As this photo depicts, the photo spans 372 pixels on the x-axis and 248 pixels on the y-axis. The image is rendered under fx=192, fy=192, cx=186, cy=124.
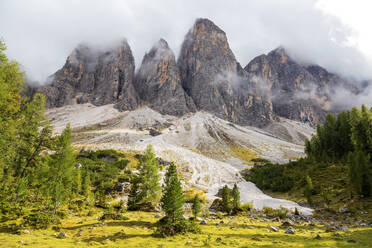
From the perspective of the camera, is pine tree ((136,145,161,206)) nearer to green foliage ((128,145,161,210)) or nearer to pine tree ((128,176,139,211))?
green foliage ((128,145,161,210))

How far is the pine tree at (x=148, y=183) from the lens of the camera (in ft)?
105

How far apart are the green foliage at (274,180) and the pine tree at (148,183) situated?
3971 cm

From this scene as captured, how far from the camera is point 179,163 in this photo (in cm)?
10319

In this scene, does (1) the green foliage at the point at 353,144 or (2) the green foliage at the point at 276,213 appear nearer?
(2) the green foliage at the point at 276,213

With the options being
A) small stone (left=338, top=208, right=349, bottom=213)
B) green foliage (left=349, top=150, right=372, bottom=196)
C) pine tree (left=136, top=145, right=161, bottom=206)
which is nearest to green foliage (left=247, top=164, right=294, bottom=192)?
green foliage (left=349, top=150, right=372, bottom=196)

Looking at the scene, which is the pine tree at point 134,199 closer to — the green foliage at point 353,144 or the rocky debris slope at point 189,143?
the green foliage at point 353,144

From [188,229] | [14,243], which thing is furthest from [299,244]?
[14,243]

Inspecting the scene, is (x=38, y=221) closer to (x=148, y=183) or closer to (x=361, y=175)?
(x=148, y=183)

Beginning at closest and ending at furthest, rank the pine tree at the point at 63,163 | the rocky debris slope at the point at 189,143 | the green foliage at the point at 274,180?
the pine tree at the point at 63,163 → the green foliage at the point at 274,180 → the rocky debris slope at the point at 189,143

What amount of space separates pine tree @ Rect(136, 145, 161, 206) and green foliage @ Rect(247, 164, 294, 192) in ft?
130

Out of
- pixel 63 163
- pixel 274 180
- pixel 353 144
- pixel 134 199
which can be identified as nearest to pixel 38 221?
pixel 63 163

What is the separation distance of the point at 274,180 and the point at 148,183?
150 feet

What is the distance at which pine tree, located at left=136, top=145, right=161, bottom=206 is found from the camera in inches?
1262

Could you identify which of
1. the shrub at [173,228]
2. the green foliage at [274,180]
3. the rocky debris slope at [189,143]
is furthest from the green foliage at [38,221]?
the green foliage at [274,180]
